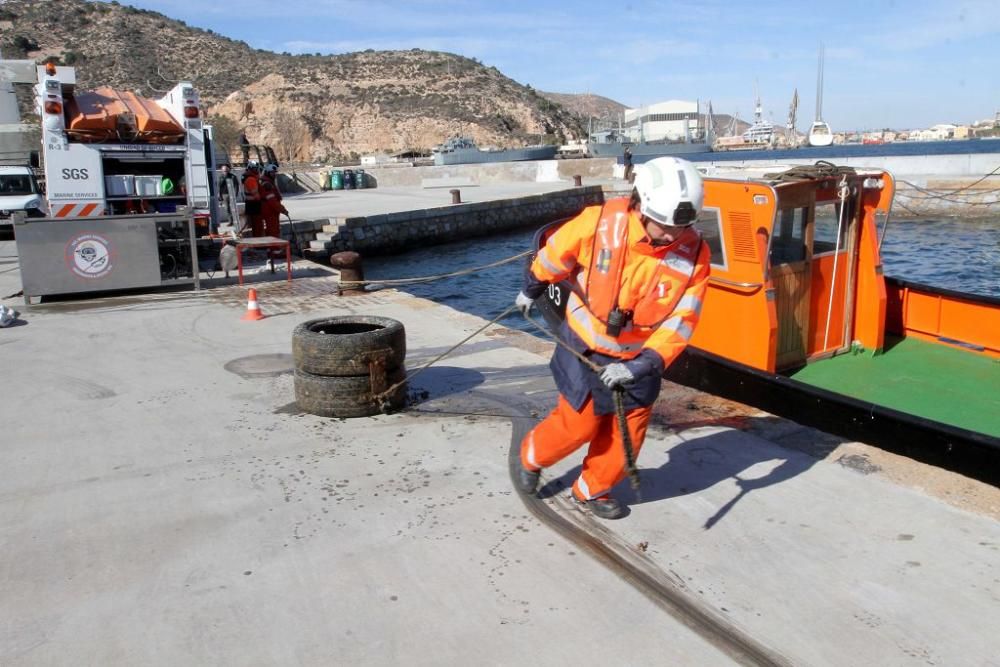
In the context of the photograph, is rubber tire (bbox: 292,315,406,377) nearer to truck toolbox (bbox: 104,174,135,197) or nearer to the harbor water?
the harbor water

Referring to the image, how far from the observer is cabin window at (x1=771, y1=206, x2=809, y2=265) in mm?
6695

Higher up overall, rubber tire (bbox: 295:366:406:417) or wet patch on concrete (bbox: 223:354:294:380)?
rubber tire (bbox: 295:366:406:417)

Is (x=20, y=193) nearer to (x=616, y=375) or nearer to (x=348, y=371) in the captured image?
(x=348, y=371)

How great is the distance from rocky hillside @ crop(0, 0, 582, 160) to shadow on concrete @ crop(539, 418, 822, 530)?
66433 millimetres

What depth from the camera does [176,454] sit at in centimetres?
516

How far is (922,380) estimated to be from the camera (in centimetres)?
679

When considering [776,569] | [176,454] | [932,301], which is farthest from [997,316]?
[176,454]

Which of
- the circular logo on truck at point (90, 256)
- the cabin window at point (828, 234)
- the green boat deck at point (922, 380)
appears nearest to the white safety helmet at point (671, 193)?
the green boat deck at point (922, 380)

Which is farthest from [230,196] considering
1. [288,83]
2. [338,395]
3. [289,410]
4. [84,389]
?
[288,83]

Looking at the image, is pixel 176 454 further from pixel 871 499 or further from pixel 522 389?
pixel 871 499

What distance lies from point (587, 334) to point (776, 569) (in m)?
1.43

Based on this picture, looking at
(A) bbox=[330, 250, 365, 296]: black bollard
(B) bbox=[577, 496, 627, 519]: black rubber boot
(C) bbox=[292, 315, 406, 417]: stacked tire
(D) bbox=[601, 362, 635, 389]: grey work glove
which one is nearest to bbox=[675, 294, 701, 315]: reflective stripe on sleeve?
(D) bbox=[601, 362, 635, 389]: grey work glove

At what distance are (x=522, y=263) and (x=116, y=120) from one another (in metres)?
11.4

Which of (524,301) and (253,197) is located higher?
(253,197)
